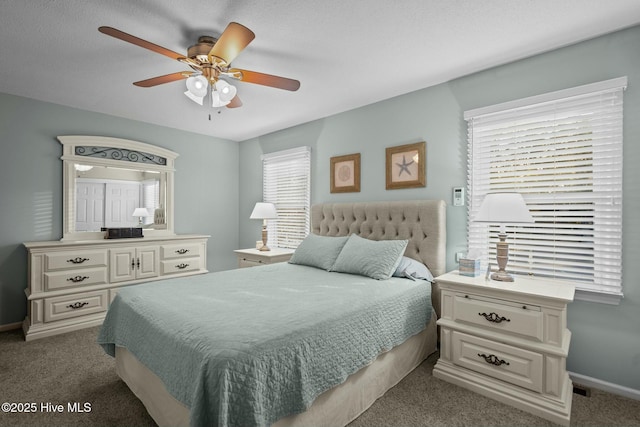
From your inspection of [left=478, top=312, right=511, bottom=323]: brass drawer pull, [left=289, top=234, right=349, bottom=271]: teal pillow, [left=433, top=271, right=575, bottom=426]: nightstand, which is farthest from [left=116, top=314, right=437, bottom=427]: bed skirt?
[left=289, top=234, right=349, bottom=271]: teal pillow

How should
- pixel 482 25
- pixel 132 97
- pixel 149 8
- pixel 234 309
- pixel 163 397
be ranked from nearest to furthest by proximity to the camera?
pixel 163 397, pixel 234 309, pixel 149 8, pixel 482 25, pixel 132 97

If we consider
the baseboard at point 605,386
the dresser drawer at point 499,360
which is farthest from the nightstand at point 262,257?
the baseboard at point 605,386

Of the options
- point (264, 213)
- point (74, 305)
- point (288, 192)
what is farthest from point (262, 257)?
A: point (74, 305)

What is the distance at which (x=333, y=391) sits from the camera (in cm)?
172

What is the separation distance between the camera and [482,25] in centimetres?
208

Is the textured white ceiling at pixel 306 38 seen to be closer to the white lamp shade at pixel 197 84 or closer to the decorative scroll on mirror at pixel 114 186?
→ the white lamp shade at pixel 197 84

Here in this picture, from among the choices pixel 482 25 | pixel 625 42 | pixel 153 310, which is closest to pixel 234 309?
pixel 153 310

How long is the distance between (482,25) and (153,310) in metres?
2.78

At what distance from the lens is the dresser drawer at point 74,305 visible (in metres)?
3.21

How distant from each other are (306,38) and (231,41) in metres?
0.64

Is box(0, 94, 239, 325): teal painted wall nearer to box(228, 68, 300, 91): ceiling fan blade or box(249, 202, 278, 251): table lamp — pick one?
box(249, 202, 278, 251): table lamp

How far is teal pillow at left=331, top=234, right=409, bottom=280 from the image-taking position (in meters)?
2.64

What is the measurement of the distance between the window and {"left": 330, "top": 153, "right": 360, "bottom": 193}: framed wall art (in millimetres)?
1317

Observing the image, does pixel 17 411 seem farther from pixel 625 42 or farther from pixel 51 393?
pixel 625 42
